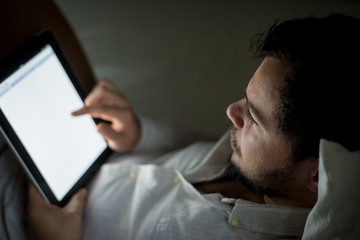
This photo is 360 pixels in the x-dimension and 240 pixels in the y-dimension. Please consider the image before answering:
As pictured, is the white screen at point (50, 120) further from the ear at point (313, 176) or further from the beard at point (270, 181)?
the ear at point (313, 176)

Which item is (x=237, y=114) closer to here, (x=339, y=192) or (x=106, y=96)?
(x=339, y=192)

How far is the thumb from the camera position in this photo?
0.73m

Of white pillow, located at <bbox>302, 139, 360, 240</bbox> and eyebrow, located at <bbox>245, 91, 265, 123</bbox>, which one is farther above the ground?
eyebrow, located at <bbox>245, 91, 265, 123</bbox>

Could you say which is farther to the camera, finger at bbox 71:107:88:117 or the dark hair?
finger at bbox 71:107:88:117

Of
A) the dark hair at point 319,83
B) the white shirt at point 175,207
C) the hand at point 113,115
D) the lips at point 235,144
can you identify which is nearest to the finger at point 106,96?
the hand at point 113,115

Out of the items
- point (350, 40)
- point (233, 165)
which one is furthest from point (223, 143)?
point (350, 40)

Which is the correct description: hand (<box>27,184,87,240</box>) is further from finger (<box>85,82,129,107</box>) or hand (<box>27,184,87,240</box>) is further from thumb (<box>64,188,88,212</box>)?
finger (<box>85,82,129,107</box>)

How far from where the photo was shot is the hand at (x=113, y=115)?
0.84m

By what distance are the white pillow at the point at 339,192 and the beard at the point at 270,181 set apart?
0.10 m

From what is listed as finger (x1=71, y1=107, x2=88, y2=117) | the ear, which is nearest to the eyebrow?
the ear

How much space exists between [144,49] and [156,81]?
96mm

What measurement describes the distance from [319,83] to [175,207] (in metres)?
0.38

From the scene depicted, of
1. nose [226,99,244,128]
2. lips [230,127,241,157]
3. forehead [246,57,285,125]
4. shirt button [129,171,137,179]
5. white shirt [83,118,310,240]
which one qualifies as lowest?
white shirt [83,118,310,240]

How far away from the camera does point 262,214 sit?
0.69 m
